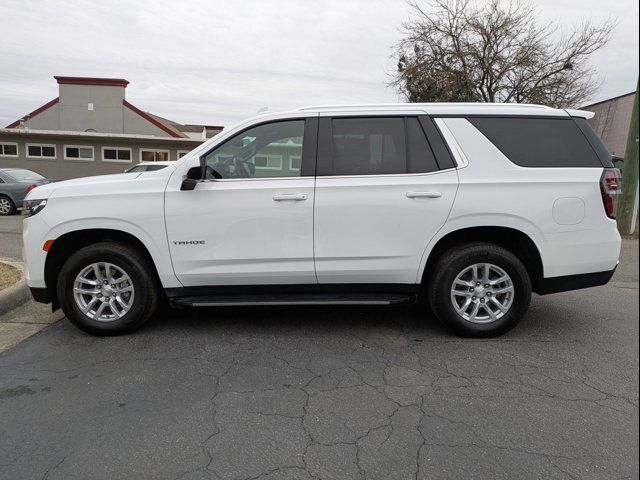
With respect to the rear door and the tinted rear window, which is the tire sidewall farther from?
the tinted rear window

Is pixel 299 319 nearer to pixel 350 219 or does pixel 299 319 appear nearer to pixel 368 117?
pixel 350 219

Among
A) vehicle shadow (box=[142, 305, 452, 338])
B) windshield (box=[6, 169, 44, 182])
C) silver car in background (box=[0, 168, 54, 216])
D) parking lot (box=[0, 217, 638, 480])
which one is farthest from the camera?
windshield (box=[6, 169, 44, 182])

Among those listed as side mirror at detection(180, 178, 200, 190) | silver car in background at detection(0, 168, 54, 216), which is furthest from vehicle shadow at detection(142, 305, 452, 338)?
silver car in background at detection(0, 168, 54, 216)

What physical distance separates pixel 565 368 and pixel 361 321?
1.80 metres

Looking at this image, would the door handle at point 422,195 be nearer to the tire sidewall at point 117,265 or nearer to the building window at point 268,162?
the building window at point 268,162

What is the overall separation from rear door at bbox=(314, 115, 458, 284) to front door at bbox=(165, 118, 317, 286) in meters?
0.15

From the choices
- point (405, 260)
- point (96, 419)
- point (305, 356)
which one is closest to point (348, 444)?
point (305, 356)

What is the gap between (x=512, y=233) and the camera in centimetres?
415

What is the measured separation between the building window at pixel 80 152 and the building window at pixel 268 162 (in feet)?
81.2

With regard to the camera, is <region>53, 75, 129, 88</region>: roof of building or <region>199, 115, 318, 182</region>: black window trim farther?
<region>53, 75, 129, 88</region>: roof of building

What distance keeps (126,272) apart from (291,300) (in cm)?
145

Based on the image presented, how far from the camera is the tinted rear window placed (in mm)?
4074

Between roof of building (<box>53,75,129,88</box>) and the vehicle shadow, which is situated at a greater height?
roof of building (<box>53,75,129,88</box>)

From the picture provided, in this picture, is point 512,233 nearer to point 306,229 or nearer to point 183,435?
point 306,229
